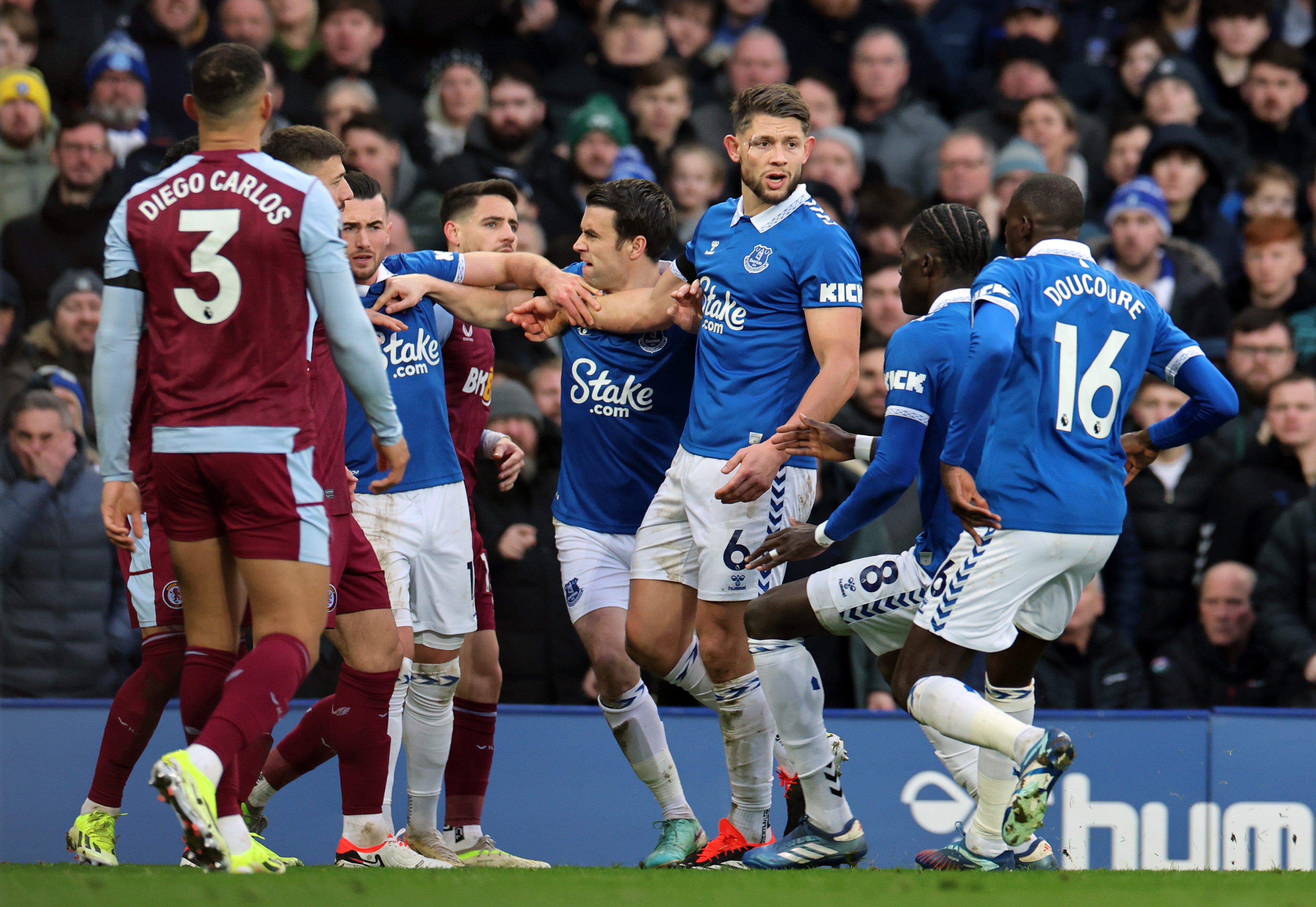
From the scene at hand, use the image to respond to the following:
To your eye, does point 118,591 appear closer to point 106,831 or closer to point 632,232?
point 106,831

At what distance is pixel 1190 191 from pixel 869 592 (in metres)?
6.30

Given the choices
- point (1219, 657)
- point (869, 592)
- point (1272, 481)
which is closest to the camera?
point (869, 592)

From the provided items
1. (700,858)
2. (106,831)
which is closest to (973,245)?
(700,858)

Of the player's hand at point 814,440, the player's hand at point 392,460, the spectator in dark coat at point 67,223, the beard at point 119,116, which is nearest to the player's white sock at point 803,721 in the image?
the player's hand at point 814,440

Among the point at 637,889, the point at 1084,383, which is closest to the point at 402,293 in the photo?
the point at 1084,383

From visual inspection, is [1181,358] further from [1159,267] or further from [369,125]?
[369,125]

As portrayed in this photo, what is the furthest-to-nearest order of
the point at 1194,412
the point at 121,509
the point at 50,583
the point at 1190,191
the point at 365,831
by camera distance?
the point at 1190,191
the point at 50,583
the point at 365,831
the point at 1194,412
the point at 121,509

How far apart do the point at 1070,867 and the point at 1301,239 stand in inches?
202

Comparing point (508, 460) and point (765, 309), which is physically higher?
point (765, 309)

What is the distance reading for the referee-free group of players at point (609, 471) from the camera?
4.79 metres

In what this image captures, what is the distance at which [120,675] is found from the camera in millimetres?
8383

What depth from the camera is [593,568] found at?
673 centimetres

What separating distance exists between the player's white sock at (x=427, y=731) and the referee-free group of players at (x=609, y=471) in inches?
0.5

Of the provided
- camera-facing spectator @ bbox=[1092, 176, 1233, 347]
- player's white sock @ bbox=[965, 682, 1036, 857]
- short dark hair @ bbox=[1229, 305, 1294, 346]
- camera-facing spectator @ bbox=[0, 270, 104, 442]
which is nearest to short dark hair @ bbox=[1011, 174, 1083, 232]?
player's white sock @ bbox=[965, 682, 1036, 857]
